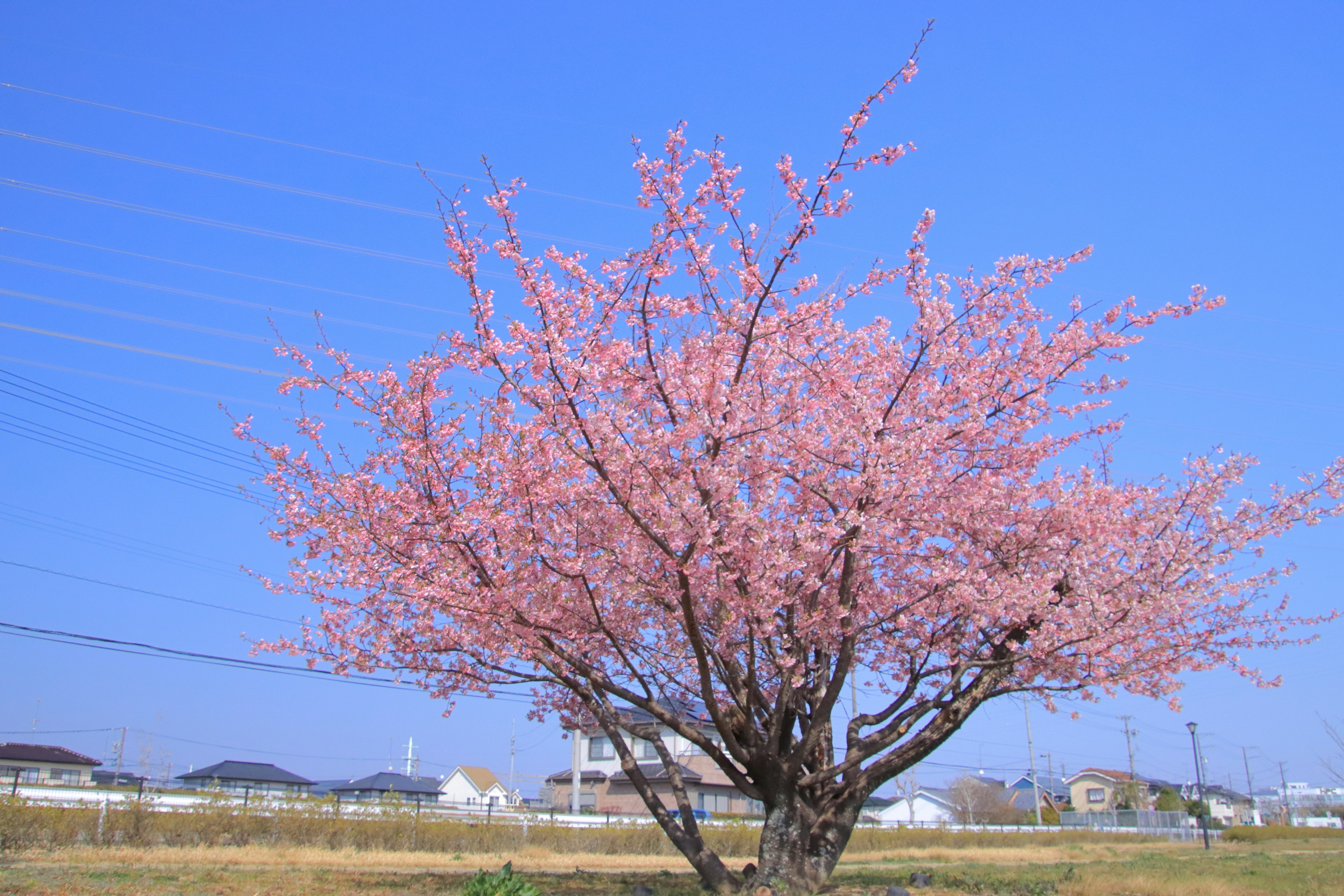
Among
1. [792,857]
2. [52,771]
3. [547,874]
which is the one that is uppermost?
[792,857]

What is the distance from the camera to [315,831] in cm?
1980

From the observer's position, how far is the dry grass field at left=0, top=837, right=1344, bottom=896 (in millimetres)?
10180

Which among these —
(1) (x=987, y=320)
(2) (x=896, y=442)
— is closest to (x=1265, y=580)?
(1) (x=987, y=320)

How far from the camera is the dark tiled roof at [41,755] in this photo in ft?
122

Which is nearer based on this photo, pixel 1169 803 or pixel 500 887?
pixel 500 887

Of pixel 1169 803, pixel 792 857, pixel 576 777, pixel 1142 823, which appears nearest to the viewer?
pixel 792 857

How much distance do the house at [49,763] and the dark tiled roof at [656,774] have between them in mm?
23460

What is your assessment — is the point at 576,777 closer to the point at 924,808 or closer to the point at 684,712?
the point at 684,712

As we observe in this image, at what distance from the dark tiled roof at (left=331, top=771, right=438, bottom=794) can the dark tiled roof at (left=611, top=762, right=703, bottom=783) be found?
10864 millimetres

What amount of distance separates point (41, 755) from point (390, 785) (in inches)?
618

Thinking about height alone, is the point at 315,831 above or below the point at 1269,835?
above

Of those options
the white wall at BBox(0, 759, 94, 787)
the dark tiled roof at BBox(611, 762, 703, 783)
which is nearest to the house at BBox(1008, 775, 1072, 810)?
the dark tiled roof at BBox(611, 762, 703, 783)

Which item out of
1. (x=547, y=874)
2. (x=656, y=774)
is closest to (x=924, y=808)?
(x=656, y=774)

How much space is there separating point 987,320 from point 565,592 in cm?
519
